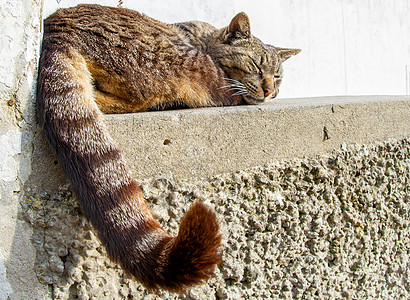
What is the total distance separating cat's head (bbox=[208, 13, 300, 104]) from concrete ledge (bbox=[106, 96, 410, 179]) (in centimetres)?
44

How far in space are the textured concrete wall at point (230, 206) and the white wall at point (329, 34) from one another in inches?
1.9

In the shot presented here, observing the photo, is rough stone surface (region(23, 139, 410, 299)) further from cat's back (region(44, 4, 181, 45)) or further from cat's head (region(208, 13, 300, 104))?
cat's back (region(44, 4, 181, 45))

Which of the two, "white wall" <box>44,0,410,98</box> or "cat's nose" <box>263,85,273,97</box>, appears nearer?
"cat's nose" <box>263,85,273,97</box>

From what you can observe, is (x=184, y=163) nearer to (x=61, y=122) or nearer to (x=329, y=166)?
(x=61, y=122)

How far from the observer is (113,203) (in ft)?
4.01

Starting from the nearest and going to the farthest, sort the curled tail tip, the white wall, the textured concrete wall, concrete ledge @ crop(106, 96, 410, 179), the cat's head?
1. the curled tail tip
2. the textured concrete wall
3. concrete ledge @ crop(106, 96, 410, 179)
4. the cat's head
5. the white wall

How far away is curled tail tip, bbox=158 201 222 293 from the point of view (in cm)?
104

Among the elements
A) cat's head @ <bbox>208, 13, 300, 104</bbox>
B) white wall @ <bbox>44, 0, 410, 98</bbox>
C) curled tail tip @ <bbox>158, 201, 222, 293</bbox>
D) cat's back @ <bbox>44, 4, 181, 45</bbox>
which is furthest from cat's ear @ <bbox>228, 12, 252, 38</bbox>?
curled tail tip @ <bbox>158, 201, 222, 293</bbox>

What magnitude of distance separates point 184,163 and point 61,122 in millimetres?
489

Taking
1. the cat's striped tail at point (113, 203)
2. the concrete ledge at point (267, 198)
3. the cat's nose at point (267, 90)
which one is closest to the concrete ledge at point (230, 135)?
the concrete ledge at point (267, 198)

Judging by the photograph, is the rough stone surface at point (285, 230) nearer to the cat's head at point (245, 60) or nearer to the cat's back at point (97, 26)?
the cat's head at point (245, 60)

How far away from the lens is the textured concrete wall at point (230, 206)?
4.30ft

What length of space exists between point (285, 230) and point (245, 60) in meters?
1.05

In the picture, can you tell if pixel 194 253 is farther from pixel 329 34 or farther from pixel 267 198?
pixel 329 34
